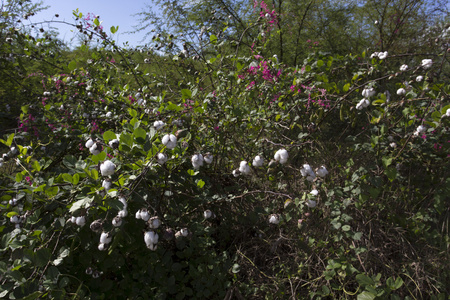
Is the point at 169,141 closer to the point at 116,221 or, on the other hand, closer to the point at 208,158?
the point at 208,158

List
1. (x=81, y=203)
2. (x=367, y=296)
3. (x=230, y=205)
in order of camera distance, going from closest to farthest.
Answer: (x=81, y=203) → (x=367, y=296) → (x=230, y=205)

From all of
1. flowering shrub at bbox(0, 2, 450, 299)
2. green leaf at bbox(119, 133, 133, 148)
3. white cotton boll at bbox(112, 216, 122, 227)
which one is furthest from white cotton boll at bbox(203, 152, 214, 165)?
white cotton boll at bbox(112, 216, 122, 227)

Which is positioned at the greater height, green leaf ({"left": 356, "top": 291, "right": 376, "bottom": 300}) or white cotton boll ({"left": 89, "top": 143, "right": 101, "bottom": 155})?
white cotton boll ({"left": 89, "top": 143, "right": 101, "bottom": 155})

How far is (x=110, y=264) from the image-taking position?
4.57 feet

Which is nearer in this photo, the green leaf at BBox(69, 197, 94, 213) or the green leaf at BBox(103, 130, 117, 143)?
the green leaf at BBox(69, 197, 94, 213)

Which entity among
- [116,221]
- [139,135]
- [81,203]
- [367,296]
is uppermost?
[139,135]

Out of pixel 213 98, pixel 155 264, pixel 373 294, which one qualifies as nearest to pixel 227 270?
pixel 155 264

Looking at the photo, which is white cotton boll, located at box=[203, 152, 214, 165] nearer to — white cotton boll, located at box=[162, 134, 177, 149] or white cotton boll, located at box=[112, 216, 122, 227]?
white cotton boll, located at box=[162, 134, 177, 149]

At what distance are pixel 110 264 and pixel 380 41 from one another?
419cm

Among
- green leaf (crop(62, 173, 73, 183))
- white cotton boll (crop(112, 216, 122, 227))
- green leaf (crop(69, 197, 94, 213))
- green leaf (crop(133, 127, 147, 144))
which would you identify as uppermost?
green leaf (crop(133, 127, 147, 144))

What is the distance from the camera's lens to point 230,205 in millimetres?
1935

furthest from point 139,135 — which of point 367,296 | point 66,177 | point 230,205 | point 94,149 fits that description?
point 367,296

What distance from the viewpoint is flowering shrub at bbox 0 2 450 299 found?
1203mm

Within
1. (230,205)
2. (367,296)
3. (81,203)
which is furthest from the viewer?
(230,205)
